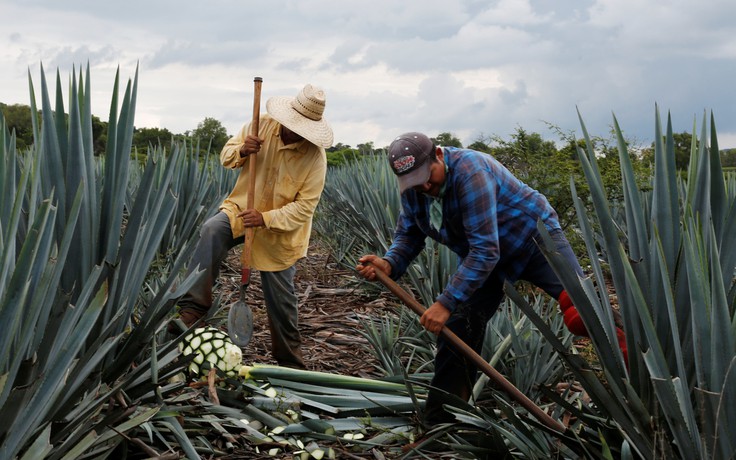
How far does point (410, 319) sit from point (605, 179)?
9.06ft

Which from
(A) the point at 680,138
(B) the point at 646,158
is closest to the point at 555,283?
(B) the point at 646,158

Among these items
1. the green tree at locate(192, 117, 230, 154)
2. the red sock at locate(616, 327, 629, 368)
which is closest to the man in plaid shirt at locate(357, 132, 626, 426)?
the red sock at locate(616, 327, 629, 368)

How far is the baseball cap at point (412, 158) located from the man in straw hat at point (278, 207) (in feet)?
4.49

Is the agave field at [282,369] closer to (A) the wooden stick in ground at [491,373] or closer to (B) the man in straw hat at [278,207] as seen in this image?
(A) the wooden stick in ground at [491,373]

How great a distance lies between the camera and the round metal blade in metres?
4.13

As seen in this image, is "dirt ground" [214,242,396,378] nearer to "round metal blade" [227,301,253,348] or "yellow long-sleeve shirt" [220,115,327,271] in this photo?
"round metal blade" [227,301,253,348]

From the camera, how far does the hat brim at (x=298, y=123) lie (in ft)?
13.6

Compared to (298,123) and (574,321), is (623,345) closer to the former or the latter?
(574,321)

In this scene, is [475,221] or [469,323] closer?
[475,221]

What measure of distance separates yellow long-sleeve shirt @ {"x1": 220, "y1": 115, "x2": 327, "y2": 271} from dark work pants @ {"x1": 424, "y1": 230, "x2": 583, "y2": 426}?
1368 mm

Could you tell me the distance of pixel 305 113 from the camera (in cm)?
426

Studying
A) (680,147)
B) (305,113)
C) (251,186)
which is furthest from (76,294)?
(680,147)

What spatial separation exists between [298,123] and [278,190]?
17.1 inches

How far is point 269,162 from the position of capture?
443 centimetres
